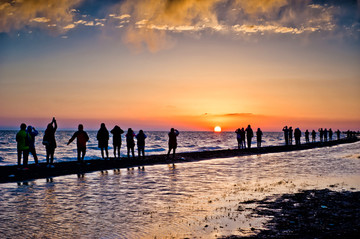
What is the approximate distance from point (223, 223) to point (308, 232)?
5.52 feet

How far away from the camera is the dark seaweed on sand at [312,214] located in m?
6.05

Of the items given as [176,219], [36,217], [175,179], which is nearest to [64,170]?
[175,179]

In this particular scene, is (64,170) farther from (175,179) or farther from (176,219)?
(176,219)

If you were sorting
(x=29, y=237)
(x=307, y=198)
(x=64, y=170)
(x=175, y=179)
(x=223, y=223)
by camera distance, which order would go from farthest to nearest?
(x=64, y=170)
(x=175, y=179)
(x=307, y=198)
(x=223, y=223)
(x=29, y=237)

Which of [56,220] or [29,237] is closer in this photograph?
[29,237]

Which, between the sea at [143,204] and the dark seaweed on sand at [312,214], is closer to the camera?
the dark seaweed on sand at [312,214]

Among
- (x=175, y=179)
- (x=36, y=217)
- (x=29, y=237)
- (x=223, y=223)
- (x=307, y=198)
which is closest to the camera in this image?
(x=29, y=237)

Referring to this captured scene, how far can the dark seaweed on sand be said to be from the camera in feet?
19.9

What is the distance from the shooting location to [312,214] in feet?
24.4

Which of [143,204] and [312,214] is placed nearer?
[312,214]

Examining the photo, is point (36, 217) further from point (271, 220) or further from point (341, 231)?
point (341, 231)

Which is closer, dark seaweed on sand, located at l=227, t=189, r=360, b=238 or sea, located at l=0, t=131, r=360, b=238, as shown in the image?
dark seaweed on sand, located at l=227, t=189, r=360, b=238

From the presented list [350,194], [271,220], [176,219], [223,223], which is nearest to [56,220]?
[176,219]

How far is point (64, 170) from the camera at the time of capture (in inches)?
695
